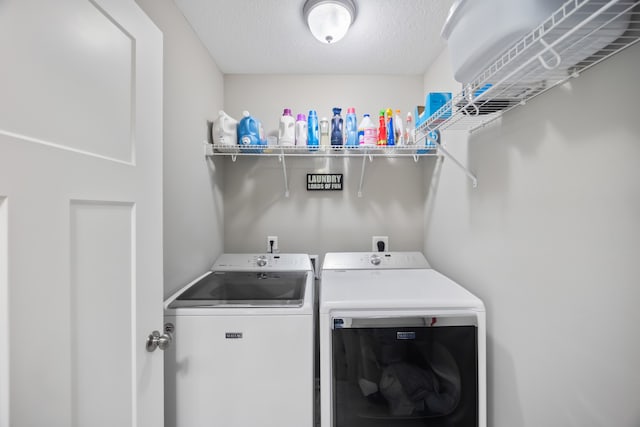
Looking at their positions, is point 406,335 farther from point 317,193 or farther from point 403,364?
point 317,193

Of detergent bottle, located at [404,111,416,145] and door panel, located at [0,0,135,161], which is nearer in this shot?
door panel, located at [0,0,135,161]

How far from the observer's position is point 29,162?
1.99 feet

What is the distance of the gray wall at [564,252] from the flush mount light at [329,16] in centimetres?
101

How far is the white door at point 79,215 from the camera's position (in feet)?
1.89

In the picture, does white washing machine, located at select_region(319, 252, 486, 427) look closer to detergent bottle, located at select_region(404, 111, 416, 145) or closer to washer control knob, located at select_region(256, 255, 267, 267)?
washer control knob, located at select_region(256, 255, 267, 267)

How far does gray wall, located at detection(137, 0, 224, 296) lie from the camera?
1405 mm

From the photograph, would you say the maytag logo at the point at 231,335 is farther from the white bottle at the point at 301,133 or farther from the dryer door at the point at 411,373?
the white bottle at the point at 301,133

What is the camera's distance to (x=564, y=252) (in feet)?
3.12

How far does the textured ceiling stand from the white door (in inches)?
26.6

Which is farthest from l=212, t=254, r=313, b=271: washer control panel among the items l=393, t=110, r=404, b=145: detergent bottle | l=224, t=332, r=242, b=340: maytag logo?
l=393, t=110, r=404, b=145: detergent bottle

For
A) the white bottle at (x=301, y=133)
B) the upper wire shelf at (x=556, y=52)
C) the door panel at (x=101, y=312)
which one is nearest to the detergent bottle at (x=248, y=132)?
the white bottle at (x=301, y=133)

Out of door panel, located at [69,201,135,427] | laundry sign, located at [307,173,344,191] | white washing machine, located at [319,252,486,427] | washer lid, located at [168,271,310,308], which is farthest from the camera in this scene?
laundry sign, located at [307,173,344,191]

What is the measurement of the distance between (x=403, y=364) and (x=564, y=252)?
0.81 meters

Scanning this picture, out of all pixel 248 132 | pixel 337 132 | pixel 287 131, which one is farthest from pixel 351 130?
pixel 248 132
